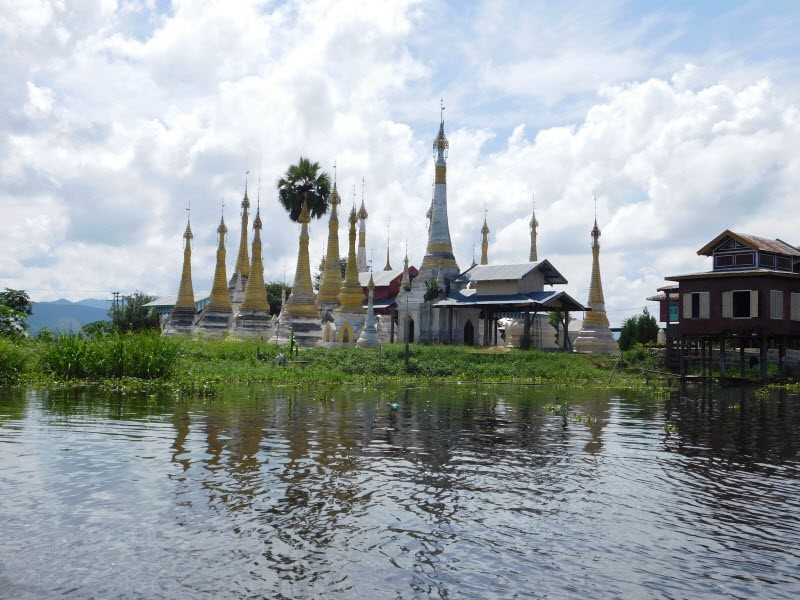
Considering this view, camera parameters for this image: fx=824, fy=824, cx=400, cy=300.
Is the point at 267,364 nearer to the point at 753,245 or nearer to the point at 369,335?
the point at 369,335

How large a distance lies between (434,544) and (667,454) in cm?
826

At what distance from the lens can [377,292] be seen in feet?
207

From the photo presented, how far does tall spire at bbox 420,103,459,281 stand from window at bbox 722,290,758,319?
67.9 ft

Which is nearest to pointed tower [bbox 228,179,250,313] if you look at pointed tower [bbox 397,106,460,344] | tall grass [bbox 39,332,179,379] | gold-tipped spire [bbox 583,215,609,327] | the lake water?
pointed tower [bbox 397,106,460,344]

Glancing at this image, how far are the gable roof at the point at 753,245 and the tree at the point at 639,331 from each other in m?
16.0

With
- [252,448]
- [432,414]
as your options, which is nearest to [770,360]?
[432,414]

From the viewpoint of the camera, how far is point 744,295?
128ft

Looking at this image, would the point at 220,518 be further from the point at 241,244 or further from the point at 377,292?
the point at 241,244

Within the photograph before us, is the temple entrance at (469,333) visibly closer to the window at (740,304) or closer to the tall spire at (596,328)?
the tall spire at (596,328)

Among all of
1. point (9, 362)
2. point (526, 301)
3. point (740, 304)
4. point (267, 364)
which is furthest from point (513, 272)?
point (9, 362)

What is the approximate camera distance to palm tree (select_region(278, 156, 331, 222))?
2645 inches

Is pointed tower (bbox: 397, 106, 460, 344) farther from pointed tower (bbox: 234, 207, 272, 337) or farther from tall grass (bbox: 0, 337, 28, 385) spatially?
tall grass (bbox: 0, 337, 28, 385)

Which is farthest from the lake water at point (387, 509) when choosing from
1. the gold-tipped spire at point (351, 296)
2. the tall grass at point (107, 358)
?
the gold-tipped spire at point (351, 296)

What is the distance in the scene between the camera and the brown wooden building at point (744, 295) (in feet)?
126
